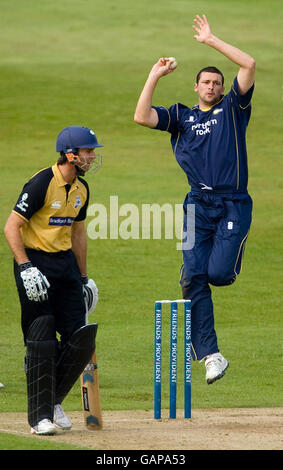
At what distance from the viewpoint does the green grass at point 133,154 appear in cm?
1119

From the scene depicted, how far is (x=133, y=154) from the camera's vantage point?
24.9 meters

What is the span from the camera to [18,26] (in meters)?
36.3

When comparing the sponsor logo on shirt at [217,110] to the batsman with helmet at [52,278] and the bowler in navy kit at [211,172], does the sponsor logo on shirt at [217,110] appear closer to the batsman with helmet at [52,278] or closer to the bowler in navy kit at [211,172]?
the bowler in navy kit at [211,172]

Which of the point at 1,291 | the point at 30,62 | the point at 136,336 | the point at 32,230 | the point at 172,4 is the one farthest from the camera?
the point at 172,4

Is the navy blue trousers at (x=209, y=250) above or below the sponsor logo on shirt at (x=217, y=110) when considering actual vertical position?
below

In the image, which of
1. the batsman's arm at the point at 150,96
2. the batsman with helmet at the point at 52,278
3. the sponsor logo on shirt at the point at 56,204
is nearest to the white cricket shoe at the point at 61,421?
the batsman with helmet at the point at 52,278

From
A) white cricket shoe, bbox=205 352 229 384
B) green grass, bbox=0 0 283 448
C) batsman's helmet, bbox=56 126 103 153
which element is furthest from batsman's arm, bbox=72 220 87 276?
green grass, bbox=0 0 283 448

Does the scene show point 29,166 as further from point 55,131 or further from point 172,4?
point 172,4

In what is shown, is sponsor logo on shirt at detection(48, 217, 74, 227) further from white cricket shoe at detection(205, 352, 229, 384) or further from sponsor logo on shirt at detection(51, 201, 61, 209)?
white cricket shoe at detection(205, 352, 229, 384)

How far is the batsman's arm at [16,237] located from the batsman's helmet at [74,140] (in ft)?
2.09

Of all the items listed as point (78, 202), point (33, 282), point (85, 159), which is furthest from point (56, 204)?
point (33, 282)

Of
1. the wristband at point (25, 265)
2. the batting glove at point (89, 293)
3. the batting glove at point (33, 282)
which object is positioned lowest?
the batting glove at point (89, 293)

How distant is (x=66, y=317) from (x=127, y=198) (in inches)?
512
